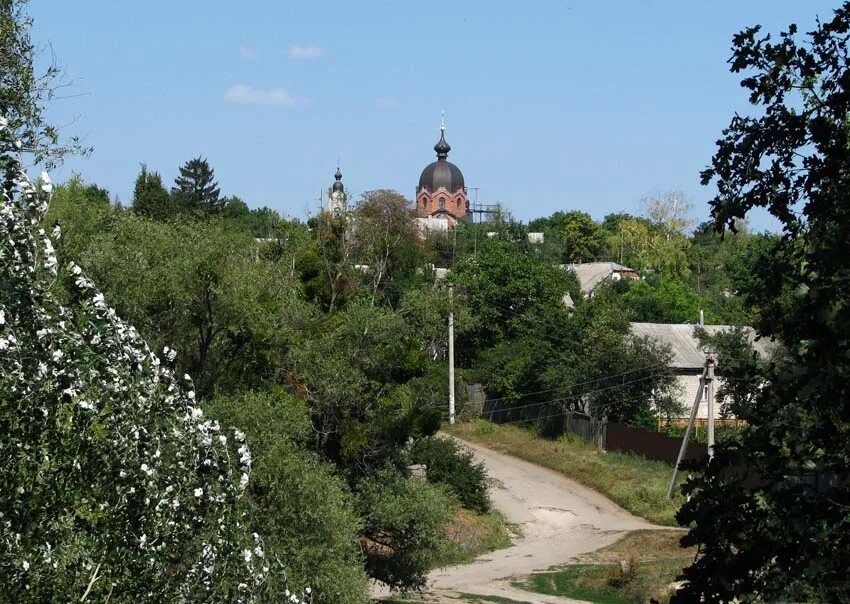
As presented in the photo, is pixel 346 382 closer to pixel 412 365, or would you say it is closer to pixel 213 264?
pixel 412 365

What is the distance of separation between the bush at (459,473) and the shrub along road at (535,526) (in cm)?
131

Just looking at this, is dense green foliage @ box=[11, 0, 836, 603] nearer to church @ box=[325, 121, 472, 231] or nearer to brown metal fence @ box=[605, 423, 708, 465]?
brown metal fence @ box=[605, 423, 708, 465]

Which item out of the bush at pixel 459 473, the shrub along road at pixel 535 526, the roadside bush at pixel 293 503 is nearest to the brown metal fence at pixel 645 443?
the shrub along road at pixel 535 526

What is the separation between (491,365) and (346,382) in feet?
100

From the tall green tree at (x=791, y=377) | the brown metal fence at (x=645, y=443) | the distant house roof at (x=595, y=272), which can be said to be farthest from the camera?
the distant house roof at (x=595, y=272)

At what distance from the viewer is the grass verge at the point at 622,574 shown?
29125mm

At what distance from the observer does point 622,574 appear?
99.9ft

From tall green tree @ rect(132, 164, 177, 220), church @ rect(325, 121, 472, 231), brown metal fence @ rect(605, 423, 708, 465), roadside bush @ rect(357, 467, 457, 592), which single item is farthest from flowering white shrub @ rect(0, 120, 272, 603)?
church @ rect(325, 121, 472, 231)

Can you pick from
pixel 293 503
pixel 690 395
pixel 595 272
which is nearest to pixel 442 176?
pixel 595 272

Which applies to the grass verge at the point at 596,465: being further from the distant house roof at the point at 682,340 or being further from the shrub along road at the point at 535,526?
the distant house roof at the point at 682,340

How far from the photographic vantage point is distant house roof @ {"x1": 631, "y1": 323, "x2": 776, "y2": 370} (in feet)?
169

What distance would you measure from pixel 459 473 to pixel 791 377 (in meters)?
32.9

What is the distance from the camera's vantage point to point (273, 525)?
60.1 feet

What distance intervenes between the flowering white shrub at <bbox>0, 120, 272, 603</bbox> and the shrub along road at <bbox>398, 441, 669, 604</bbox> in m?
21.6
